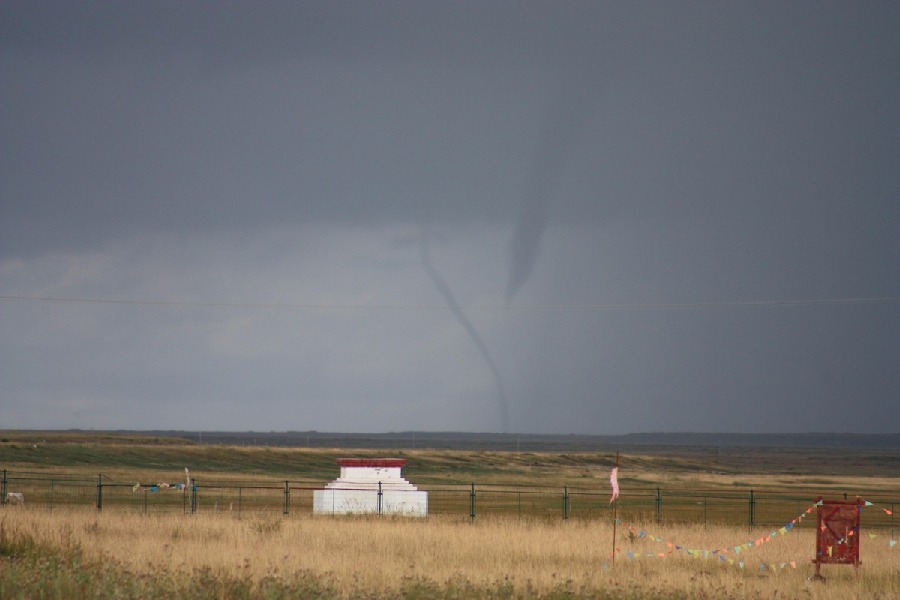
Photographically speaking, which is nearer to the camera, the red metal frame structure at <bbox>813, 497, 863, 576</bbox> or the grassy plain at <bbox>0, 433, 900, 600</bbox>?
the grassy plain at <bbox>0, 433, 900, 600</bbox>

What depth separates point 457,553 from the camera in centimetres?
3103

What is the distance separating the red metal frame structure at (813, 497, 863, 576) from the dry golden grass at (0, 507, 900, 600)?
1.76ft

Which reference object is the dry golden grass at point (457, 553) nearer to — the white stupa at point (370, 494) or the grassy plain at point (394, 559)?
the grassy plain at point (394, 559)

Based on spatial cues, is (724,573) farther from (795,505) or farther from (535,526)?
(795,505)

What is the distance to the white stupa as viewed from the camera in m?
50.2

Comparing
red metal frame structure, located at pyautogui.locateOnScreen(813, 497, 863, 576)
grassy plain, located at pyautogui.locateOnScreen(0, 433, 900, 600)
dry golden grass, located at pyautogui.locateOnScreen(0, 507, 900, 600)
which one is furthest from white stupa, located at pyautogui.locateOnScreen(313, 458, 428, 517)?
red metal frame structure, located at pyautogui.locateOnScreen(813, 497, 863, 576)

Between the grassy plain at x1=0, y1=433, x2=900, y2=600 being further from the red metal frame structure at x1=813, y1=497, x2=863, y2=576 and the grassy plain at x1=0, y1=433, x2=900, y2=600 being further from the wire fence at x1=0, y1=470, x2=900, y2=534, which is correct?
the wire fence at x1=0, y1=470, x2=900, y2=534

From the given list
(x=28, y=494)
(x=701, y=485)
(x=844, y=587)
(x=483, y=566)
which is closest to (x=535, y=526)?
(x=483, y=566)

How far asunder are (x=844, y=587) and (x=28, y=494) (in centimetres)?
4628

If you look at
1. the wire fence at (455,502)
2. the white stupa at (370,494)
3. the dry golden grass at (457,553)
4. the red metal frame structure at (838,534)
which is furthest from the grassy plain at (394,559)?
the wire fence at (455,502)

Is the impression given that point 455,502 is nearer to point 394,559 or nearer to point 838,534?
point 394,559

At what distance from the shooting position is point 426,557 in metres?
29.7

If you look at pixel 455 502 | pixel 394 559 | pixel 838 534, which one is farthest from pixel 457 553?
pixel 455 502

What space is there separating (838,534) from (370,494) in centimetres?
2750
